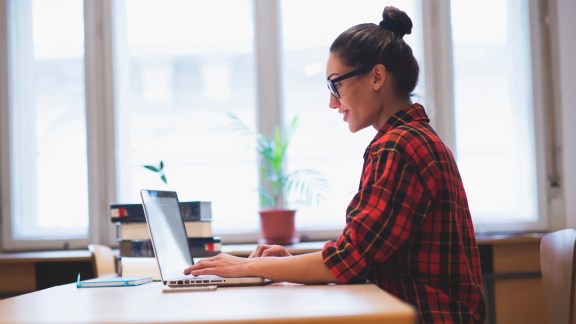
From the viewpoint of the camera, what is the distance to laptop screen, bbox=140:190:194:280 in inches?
74.4

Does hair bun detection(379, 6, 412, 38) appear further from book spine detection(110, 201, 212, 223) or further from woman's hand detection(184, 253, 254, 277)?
book spine detection(110, 201, 212, 223)

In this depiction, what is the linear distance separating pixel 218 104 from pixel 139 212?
141 cm

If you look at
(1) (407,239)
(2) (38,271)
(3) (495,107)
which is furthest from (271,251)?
(3) (495,107)

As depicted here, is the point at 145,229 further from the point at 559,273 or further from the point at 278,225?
the point at 559,273

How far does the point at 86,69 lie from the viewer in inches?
159

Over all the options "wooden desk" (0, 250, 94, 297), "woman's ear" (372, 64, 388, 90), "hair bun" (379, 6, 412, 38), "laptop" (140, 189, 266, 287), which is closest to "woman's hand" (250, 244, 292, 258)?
"laptop" (140, 189, 266, 287)

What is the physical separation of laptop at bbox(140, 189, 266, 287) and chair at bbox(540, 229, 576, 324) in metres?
0.76

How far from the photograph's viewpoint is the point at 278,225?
3637mm

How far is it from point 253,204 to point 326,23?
1.07m

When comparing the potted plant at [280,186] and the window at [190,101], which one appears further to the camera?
the window at [190,101]

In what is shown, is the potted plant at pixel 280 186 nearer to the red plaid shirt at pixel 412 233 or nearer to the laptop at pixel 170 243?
the laptop at pixel 170 243

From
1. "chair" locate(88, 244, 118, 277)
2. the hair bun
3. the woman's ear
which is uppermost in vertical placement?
the hair bun

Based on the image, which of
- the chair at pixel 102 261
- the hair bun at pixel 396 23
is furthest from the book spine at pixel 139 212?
the hair bun at pixel 396 23

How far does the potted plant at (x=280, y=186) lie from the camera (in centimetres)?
364
